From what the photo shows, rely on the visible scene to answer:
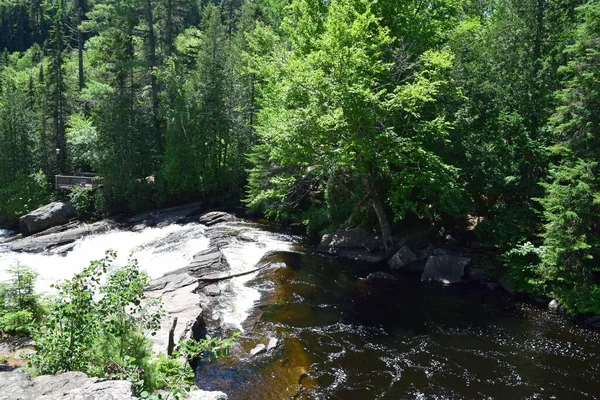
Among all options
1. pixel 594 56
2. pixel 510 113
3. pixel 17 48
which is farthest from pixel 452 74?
pixel 17 48

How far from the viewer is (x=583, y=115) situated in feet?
47.0

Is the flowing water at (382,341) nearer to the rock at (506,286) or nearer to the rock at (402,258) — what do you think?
the rock at (506,286)

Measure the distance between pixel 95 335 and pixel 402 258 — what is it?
13.5 meters

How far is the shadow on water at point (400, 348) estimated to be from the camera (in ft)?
30.0

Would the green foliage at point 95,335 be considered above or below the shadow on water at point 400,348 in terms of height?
above

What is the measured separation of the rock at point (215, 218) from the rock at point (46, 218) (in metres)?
9.73

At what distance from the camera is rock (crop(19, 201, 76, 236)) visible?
27219 mm

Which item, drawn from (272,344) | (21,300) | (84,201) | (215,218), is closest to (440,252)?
(272,344)

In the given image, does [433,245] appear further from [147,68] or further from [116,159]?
[147,68]

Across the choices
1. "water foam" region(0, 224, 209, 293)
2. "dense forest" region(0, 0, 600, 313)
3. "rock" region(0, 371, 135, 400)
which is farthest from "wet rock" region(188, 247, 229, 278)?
"rock" region(0, 371, 135, 400)

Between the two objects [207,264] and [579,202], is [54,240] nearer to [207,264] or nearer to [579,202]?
[207,264]

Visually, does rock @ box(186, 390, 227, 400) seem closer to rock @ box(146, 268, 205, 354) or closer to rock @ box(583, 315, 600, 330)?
rock @ box(146, 268, 205, 354)

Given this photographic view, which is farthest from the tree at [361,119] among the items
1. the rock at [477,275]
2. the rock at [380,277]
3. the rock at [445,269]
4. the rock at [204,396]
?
the rock at [204,396]

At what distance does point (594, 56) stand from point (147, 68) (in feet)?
98.5
